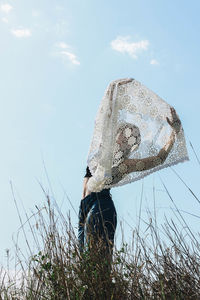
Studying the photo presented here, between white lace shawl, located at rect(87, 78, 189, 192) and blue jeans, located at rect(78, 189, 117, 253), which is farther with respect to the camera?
white lace shawl, located at rect(87, 78, 189, 192)

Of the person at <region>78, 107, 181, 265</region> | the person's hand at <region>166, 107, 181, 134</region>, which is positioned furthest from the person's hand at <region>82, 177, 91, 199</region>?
the person's hand at <region>166, 107, 181, 134</region>

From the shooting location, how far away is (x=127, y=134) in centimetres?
354

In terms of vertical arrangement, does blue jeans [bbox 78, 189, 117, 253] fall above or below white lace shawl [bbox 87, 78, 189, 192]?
below

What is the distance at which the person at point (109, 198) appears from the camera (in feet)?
9.59

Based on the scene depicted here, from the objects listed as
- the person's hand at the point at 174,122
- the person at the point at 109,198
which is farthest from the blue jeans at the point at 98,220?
the person's hand at the point at 174,122

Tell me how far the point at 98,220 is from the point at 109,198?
251 millimetres

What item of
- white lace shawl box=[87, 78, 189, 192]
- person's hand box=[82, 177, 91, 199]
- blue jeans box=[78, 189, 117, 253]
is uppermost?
white lace shawl box=[87, 78, 189, 192]

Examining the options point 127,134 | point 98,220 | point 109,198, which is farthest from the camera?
point 127,134

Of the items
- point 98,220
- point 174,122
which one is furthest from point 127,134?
point 98,220

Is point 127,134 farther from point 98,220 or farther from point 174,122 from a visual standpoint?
point 98,220

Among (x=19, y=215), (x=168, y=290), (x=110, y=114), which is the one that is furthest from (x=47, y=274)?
(x=110, y=114)

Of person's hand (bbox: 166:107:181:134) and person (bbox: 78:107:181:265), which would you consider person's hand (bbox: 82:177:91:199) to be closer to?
person (bbox: 78:107:181:265)

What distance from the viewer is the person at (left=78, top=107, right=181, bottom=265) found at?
2.92 meters

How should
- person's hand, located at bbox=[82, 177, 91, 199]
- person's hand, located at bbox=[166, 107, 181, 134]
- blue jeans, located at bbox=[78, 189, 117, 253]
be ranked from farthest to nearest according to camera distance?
1. person's hand, located at bbox=[166, 107, 181, 134]
2. person's hand, located at bbox=[82, 177, 91, 199]
3. blue jeans, located at bbox=[78, 189, 117, 253]
